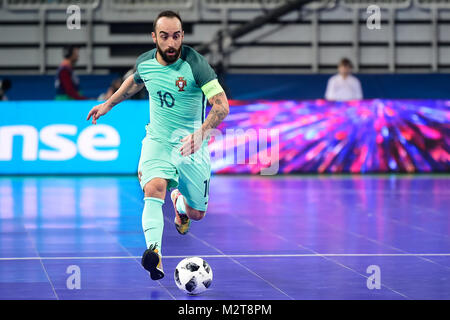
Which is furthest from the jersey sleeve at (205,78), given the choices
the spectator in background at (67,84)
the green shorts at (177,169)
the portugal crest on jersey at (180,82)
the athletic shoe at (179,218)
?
the spectator in background at (67,84)

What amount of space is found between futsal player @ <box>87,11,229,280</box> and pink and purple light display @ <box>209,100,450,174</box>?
34.4ft

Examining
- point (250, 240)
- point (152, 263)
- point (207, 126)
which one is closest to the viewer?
point (152, 263)

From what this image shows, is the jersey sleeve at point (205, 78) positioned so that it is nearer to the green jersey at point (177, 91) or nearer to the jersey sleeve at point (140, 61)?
the green jersey at point (177, 91)

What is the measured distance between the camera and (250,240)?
10.9 metres

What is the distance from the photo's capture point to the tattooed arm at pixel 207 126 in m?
7.86

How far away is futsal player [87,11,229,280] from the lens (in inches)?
317

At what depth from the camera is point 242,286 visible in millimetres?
8062

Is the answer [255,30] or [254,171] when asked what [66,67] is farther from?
[255,30]

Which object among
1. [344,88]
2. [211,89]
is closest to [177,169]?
[211,89]

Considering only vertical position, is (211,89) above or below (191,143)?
above

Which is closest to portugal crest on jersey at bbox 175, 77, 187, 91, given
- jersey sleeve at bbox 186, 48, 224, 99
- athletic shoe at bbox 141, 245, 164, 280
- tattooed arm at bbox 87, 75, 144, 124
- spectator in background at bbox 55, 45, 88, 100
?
jersey sleeve at bbox 186, 48, 224, 99

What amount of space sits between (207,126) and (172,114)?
54cm

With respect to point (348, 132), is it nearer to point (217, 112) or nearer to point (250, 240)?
point (250, 240)
